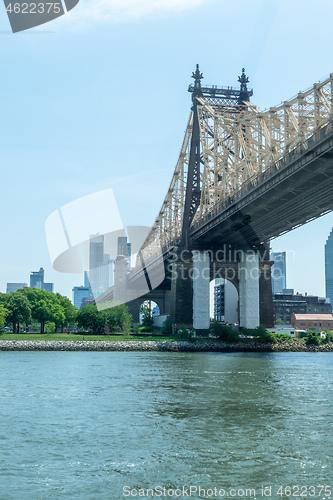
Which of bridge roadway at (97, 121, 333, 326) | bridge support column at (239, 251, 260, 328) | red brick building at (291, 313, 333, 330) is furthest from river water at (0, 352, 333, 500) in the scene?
red brick building at (291, 313, 333, 330)

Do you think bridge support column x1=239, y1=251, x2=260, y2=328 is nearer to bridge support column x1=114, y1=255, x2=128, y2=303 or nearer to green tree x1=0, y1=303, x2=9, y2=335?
green tree x1=0, y1=303, x2=9, y2=335

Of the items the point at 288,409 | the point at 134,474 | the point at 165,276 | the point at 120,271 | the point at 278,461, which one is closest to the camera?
the point at 134,474

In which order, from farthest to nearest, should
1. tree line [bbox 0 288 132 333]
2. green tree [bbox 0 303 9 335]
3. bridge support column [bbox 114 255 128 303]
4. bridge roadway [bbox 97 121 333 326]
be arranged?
bridge support column [bbox 114 255 128 303] < tree line [bbox 0 288 132 333] < green tree [bbox 0 303 9 335] < bridge roadway [bbox 97 121 333 326]

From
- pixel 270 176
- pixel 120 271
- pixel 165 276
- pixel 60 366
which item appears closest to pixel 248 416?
pixel 60 366

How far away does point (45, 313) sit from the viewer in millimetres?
82500

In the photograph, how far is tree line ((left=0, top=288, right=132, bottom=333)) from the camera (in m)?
77.0

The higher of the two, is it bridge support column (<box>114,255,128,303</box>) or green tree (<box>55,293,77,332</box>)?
bridge support column (<box>114,255,128,303</box>)

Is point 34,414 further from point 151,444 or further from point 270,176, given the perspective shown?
point 270,176

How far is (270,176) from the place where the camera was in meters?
46.1

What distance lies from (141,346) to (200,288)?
1284 centimetres

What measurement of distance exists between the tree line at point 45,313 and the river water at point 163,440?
1978 inches

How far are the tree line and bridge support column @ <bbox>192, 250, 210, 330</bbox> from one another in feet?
54.1

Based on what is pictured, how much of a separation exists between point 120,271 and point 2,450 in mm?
114801

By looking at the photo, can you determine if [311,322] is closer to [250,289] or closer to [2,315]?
[250,289]
